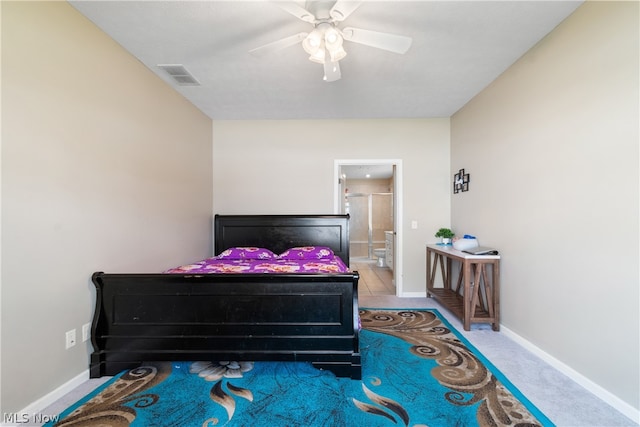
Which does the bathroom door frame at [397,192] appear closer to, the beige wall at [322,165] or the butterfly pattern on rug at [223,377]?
the beige wall at [322,165]

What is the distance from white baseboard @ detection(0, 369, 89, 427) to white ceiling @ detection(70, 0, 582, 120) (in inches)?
101

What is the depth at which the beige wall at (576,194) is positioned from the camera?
5.19 feet

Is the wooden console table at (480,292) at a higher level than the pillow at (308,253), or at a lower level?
lower

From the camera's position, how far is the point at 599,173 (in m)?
1.73

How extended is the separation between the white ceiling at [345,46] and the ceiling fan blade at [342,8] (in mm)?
314

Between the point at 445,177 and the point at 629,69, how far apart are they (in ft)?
7.70

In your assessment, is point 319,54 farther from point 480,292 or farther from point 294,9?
point 480,292

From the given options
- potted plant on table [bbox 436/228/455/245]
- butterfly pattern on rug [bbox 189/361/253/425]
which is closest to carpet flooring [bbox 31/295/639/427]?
butterfly pattern on rug [bbox 189/361/253/425]

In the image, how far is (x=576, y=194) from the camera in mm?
1894

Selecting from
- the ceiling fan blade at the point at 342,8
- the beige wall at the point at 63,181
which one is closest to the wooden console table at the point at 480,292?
the ceiling fan blade at the point at 342,8

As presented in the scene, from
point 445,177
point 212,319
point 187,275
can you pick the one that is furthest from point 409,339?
point 445,177

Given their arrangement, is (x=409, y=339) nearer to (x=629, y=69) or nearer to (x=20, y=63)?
(x=629, y=69)

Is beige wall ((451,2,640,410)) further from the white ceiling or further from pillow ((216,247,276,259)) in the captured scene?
pillow ((216,247,276,259))

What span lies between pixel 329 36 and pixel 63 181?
2021 millimetres
